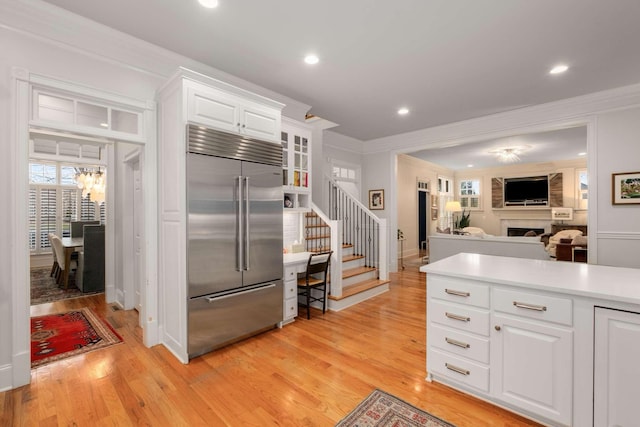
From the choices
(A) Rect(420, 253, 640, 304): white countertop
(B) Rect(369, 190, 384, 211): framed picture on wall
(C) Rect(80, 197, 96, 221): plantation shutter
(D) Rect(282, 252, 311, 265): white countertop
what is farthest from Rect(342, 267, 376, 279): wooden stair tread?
(C) Rect(80, 197, 96, 221): plantation shutter

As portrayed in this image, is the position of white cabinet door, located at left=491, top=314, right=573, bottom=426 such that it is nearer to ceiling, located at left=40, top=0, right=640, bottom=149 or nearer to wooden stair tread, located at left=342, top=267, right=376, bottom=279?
ceiling, located at left=40, top=0, right=640, bottom=149

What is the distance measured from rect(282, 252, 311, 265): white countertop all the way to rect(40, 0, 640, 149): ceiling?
2332mm

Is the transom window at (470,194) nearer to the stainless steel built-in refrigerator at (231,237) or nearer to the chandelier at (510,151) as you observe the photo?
the chandelier at (510,151)

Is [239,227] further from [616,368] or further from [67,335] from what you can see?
[616,368]

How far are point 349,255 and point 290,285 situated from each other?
2133 millimetres

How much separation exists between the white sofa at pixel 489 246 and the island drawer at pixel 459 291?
391 cm

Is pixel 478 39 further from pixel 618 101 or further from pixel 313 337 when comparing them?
pixel 313 337

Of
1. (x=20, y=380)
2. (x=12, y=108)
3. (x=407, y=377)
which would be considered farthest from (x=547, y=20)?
(x=20, y=380)

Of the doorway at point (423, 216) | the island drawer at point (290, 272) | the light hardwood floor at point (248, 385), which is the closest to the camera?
the light hardwood floor at point (248, 385)

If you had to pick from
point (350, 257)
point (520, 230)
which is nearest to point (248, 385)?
point (350, 257)

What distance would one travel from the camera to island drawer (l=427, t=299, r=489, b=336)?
80.3 inches

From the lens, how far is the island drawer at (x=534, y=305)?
1742mm

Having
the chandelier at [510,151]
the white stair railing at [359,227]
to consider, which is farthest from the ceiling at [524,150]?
the white stair railing at [359,227]

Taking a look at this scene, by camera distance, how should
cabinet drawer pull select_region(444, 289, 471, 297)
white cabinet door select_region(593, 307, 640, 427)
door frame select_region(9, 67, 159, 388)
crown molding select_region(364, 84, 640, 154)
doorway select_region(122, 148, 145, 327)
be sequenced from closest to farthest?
white cabinet door select_region(593, 307, 640, 427)
cabinet drawer pull select_region(444, 289, 471, 297)
door frame select_region(9, 67, 159, 388)
doorway select_region(122, 148, 145, 327)
crown molding select_region(364, 84, 640, 154)
